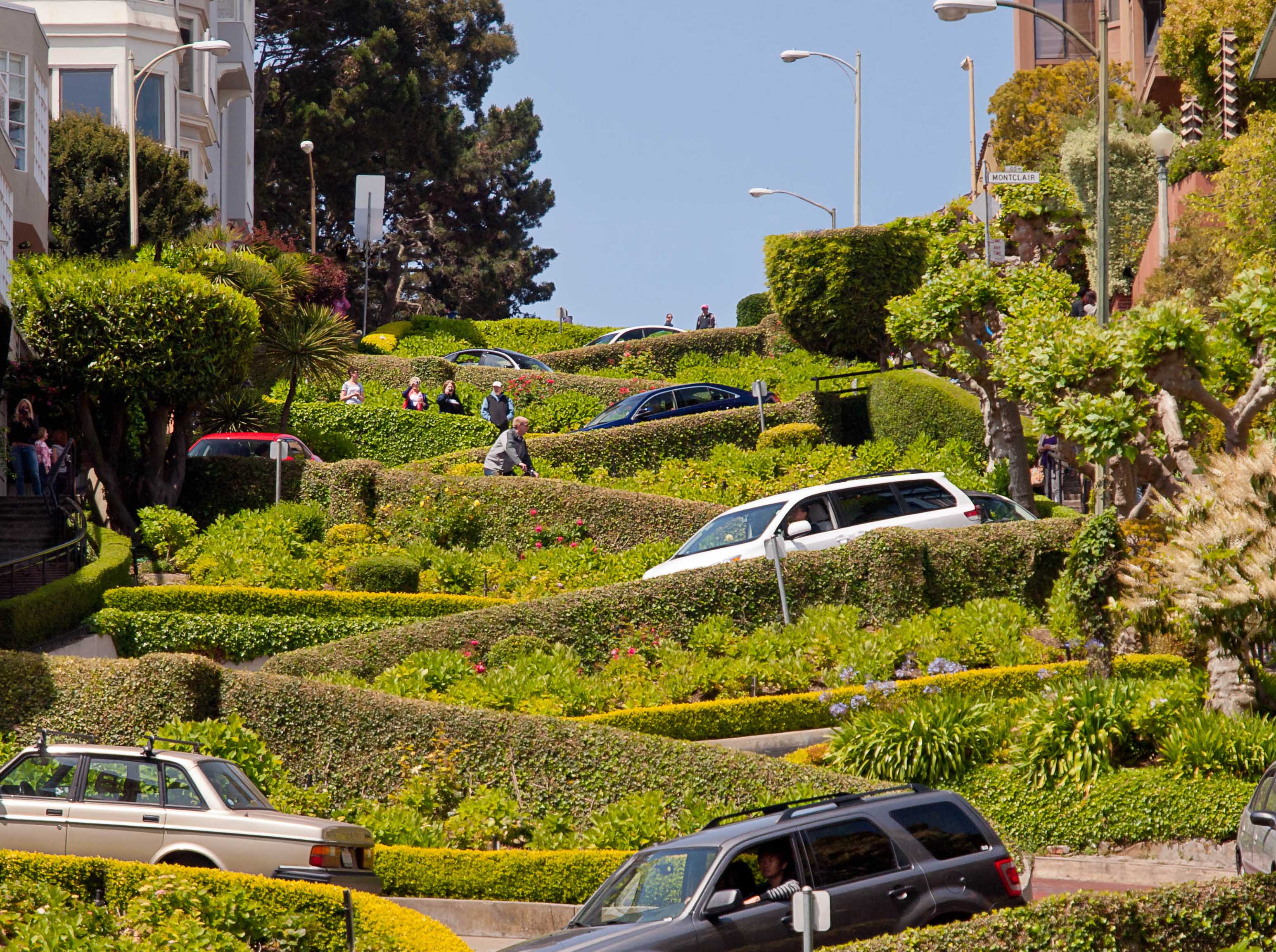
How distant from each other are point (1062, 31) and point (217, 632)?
59.6 metres

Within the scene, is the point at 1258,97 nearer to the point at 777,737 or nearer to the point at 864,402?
the point at 864,402

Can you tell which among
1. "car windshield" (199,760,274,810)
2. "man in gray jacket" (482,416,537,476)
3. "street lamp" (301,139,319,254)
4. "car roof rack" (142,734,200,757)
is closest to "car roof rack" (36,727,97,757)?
"car roof rack" (142,734,200,757)

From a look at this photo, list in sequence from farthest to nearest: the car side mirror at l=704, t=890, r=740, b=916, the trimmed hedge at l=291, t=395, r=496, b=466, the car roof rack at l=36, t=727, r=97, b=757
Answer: the trimmed hedge at l=291, t=395, r=496, b=466 → the car roof rack at l=36, t=727, r=97, b=757 → the car side mirror at l=704, t=890, r=740, b=916

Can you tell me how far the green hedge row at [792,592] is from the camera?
60.7 ft

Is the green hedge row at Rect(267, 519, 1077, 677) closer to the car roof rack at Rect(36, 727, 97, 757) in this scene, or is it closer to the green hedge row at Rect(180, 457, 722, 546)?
the car roof rack at Rect(36, 727, 97, 757)

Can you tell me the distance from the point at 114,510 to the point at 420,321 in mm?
30261

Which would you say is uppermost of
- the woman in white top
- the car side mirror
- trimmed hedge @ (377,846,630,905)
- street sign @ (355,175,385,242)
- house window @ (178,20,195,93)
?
house window @ (178,20,195,93)

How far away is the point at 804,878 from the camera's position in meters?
9.30

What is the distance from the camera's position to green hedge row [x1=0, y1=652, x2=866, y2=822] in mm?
13570

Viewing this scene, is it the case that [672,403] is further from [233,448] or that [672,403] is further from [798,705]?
[798,705]

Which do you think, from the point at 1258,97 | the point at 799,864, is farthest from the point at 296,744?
the point at 1258,97

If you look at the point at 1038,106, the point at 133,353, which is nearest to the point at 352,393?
the point at 133,353

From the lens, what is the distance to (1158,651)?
56.8ft

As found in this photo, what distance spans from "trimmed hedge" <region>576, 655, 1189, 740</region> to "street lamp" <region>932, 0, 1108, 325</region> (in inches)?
194
